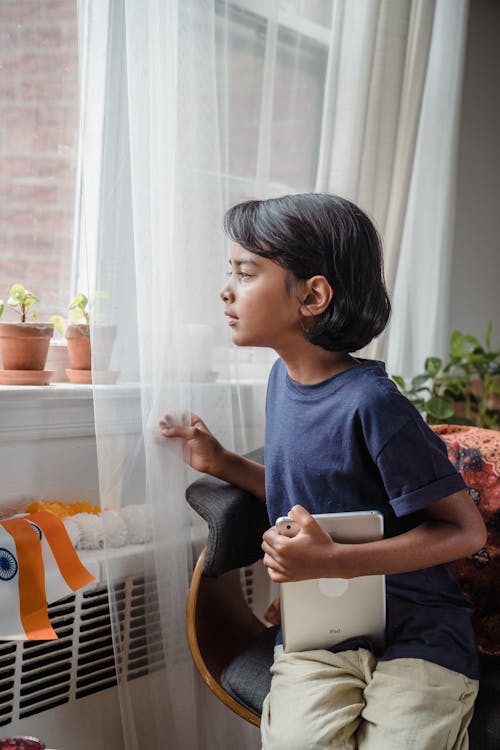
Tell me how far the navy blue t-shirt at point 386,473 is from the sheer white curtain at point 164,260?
1.08 feet

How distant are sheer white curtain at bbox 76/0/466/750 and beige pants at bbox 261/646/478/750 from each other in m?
0.43

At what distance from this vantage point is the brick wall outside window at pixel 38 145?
1796 mm

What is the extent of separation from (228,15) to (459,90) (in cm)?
101

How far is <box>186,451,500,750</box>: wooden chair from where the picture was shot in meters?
1.42

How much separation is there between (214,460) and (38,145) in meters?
0.84

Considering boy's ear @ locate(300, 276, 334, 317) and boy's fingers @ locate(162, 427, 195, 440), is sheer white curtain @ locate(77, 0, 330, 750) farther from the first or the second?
boy's ear @ locate(300, 276, 334, 317)

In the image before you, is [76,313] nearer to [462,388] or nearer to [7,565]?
[7,565]

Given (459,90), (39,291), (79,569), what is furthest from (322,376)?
(459,90)

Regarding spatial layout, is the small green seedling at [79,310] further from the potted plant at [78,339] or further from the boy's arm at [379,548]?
the boy's arm at [379,548]

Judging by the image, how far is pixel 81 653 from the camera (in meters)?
1.67

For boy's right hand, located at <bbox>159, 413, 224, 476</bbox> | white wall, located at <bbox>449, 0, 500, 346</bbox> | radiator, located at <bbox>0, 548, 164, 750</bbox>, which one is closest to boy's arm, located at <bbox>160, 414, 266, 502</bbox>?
boy's right hand, located at <bbox>159, 413, 224, 476</bbox>

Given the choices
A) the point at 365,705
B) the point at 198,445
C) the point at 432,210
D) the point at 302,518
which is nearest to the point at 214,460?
the point at 198,445

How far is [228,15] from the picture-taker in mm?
1817

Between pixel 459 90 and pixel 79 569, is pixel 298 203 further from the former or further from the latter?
pixel 459 90
